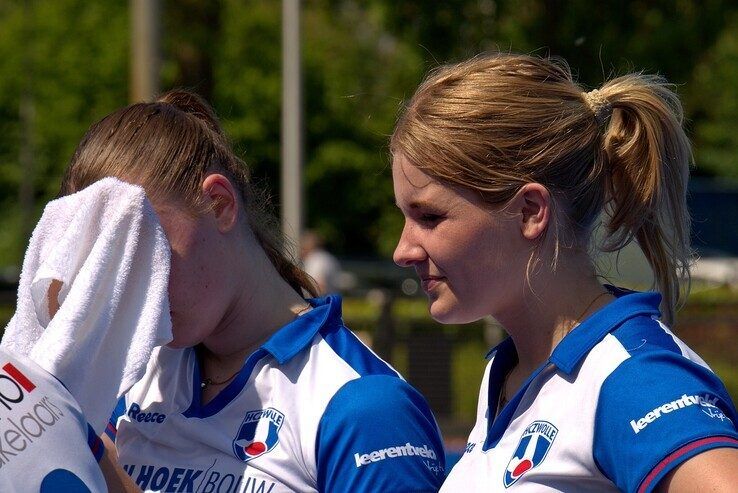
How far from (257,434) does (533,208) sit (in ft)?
2.25

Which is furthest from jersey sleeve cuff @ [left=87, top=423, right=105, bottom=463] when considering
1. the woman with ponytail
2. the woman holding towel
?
the woman with ponytail

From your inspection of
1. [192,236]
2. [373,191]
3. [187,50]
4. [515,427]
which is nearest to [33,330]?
[192,236]

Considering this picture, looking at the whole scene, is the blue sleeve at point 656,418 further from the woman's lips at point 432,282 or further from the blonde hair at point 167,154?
the blonde hair at point 167,154

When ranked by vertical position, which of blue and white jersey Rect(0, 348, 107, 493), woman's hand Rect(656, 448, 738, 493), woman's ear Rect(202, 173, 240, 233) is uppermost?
woman's ear Rect(202, 173, 240, 233)

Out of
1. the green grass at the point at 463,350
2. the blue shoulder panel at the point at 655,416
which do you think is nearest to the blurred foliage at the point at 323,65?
the green grass at the point at 463,350

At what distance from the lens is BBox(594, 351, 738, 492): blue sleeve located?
1.67m

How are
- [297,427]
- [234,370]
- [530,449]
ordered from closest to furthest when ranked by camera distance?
[530,449] < [297,427] < [234,370]

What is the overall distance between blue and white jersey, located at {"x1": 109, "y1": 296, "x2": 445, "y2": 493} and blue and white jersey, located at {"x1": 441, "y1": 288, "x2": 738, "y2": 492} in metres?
0.14

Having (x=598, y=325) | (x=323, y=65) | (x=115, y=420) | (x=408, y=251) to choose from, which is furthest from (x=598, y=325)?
(x=323, y=65)

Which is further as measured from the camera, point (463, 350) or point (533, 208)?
point (463, 350)

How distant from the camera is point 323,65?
25766 mm

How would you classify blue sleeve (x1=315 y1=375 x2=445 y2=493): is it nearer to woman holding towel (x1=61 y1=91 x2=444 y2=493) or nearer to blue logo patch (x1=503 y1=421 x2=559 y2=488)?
woman holding towel (x1=61 y1=91 x2=444 y2=493)

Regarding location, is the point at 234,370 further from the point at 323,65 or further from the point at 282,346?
the point at 323,65

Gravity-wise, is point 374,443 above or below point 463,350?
above
